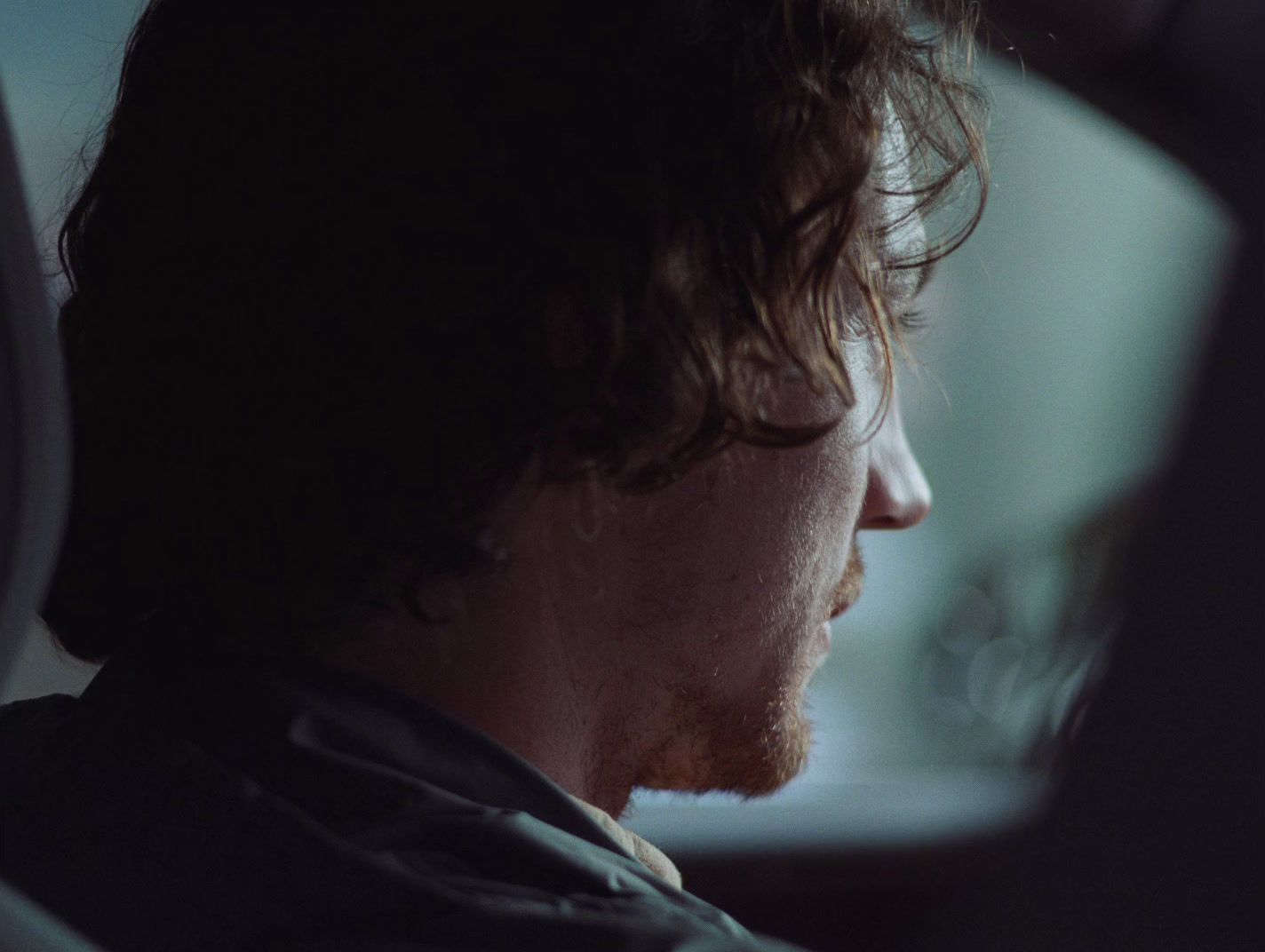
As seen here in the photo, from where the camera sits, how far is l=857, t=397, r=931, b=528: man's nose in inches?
47.8

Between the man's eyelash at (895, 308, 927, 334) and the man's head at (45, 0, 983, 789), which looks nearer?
the man's head at (45, 0, 983, 789)

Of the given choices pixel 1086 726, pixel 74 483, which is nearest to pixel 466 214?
pixel 74 483

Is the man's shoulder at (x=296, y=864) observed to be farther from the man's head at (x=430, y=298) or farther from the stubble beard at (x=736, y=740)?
the stubble beard at (x=736, y=740)

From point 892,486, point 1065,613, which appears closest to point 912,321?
point 892,486

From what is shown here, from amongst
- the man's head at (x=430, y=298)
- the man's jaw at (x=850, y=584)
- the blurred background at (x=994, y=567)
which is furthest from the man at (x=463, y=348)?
the blurred background at (x=994, y=567)

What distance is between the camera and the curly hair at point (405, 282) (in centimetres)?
92

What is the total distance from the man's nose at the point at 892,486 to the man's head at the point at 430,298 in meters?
0.22

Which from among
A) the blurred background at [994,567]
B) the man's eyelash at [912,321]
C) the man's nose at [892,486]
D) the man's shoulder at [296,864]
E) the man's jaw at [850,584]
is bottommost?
the blurred background at [994,567]

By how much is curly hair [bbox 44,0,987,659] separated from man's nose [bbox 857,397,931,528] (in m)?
0.25

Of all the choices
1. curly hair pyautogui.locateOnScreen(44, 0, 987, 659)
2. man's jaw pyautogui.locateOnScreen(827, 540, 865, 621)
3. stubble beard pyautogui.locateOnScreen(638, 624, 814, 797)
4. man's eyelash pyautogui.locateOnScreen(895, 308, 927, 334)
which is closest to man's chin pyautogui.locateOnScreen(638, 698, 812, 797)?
stubble beard pyautogui.locateOnScreen(638, 624, 814, 797)

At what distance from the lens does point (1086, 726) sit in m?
2.25

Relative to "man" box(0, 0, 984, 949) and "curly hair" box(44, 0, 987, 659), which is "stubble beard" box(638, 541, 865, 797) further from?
"curly hair" box(44, 0, 987, 659)

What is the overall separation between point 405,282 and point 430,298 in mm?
18

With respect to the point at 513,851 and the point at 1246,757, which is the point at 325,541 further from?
the point at 1246,757
